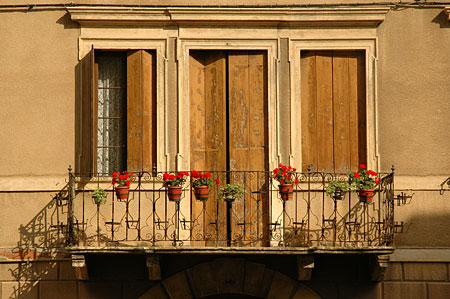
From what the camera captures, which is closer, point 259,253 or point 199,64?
point 259,253

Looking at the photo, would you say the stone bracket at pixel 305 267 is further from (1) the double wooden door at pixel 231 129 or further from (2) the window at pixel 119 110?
(2) the window at pixel 119 110

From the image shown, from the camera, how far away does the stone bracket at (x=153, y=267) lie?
39.5 feet

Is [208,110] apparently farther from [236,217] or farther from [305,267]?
[305,267]

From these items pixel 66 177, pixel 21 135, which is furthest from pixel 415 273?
pixel 21 135

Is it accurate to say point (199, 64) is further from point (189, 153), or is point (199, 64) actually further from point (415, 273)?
→ point (415, 273)

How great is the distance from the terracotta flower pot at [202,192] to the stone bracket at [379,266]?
2676 mm

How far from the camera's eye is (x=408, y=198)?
41.6 ft

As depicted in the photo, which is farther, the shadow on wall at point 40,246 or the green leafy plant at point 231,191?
the shadow on wall at point 40,246

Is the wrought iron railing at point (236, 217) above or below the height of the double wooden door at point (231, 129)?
below

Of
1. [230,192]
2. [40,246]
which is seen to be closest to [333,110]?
[230,192]

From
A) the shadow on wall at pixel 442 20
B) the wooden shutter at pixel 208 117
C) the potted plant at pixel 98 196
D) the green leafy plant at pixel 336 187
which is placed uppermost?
the shadow on wall at pixel 442 20

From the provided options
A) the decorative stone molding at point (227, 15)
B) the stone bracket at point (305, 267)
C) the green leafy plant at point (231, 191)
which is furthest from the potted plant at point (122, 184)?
the stone bracket at point (305, 267)

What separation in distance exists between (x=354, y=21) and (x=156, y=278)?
5062 mm

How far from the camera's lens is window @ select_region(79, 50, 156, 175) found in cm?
1281
